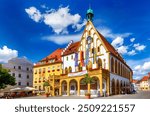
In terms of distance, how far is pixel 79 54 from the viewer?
4734 millimetres

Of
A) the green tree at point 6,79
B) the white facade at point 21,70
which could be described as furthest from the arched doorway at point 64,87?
the green tree at point 6,79

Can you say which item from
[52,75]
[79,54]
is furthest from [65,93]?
[79,54]

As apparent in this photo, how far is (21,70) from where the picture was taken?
15.5 feet

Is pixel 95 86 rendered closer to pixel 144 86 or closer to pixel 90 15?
pixel 144 86

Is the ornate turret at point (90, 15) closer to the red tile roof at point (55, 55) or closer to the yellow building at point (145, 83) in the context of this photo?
the red tile roof at point (55, 55)

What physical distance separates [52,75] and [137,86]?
1.34 metres

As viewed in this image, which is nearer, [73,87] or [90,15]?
[90,15]

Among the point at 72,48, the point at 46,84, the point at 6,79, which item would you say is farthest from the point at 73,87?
the point at 6,79

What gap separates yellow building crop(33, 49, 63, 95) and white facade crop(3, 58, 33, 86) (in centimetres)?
8

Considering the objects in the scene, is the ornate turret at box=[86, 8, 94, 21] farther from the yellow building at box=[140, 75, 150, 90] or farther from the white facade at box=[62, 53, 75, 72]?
the yellow building at box=[140, 75, 150, 90]

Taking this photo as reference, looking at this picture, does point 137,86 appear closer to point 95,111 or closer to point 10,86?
point 95,111

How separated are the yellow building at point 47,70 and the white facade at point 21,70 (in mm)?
82

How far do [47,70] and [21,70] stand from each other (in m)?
0.53

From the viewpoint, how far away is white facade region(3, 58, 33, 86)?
461 centimetres
